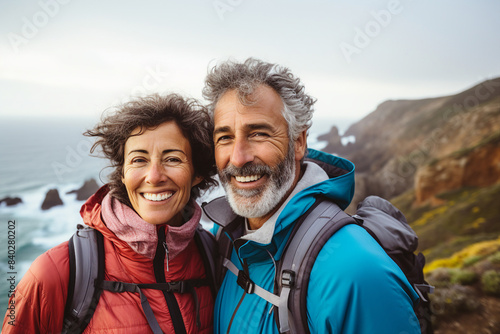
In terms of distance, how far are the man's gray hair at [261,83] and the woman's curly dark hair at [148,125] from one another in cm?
22

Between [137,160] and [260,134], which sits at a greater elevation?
[260,134]

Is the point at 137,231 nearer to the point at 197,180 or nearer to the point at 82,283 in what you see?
the point at 82,283

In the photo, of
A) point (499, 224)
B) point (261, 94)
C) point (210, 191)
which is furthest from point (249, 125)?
point (499, 224)

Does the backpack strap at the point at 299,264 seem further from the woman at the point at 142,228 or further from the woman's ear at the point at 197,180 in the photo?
the woman's ear at the point at 197,180

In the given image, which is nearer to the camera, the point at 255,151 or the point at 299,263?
the point at 299,263

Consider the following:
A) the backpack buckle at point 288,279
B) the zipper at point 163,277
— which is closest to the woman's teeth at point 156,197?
the zipper at point 163,277

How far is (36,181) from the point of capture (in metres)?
69.5

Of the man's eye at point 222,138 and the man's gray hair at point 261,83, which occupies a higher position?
the man's gray hair at point 261,83

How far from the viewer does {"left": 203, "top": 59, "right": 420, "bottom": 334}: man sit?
214 centimetres

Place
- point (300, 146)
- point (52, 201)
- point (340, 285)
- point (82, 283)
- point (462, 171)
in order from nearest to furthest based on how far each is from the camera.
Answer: point (340, 285) < point (82, 283) < point (300, 146) < point (462, 171) < point (52, 201)

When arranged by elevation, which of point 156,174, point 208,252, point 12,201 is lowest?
point 12,201

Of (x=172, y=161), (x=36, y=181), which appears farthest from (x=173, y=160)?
(x=36, y=181)

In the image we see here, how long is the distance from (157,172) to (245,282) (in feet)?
3.99

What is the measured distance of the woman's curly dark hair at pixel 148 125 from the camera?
9.85ft
